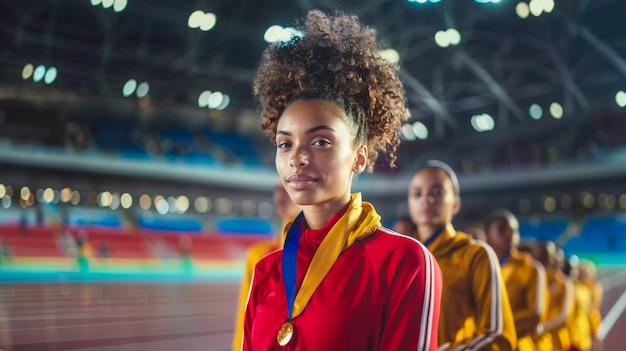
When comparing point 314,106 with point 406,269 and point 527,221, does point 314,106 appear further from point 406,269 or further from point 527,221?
point 527,221

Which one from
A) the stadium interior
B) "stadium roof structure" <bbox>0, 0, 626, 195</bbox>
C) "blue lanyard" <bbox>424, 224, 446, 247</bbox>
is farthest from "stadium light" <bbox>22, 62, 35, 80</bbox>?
"blue lanyard" <bbox>424, 224, 446, 247</bbox>

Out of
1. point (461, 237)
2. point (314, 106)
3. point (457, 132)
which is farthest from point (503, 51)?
point (314, 106)

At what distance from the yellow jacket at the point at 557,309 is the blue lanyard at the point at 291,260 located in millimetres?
4166

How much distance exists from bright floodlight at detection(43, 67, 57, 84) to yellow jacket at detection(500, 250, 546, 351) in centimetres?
743

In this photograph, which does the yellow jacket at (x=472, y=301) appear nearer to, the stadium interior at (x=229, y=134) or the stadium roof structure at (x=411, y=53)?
the stadium interior at (x=229, y=134)

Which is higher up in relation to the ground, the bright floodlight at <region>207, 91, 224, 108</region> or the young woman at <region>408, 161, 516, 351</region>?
the bright floodlight at <region>207, 91, 224, 108</region>

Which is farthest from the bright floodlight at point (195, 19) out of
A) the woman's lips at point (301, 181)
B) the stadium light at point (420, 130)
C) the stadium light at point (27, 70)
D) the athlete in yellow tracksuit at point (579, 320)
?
the woman's lips at point (301, 181)

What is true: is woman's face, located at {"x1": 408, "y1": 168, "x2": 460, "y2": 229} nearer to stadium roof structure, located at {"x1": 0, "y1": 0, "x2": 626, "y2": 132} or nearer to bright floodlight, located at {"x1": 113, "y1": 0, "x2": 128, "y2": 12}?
stadium roof structure, located at {"x1": 0, "y1": 0, "x2": 626, "y2": 132}

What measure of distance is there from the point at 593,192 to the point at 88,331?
22414 mm

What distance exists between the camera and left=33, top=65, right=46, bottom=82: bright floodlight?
891 cm

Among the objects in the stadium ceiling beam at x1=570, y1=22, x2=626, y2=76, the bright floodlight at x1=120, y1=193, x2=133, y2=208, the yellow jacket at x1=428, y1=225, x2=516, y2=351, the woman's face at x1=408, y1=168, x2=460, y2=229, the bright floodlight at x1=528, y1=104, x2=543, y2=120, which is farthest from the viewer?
the bright floodlight at x1=528, y1=104, x2=543, y2=120

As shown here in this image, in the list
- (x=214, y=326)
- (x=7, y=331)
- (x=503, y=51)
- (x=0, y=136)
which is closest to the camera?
(x=7, y=331)

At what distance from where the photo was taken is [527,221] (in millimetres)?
28891

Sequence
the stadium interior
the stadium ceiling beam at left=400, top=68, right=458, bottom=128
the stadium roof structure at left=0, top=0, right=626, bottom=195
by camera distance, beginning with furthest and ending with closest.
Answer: the stadium ceiling beam at left=400, top=68, right=458, bottom=128, the stadium interior, the stadium roof structure at left=0, top=0, right=626, bottom=195
